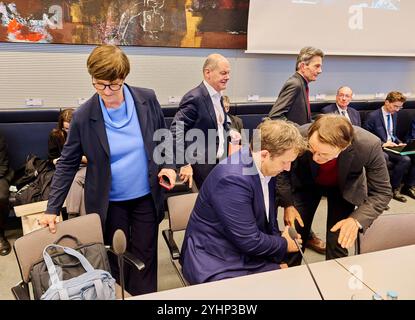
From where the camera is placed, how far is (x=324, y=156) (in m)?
1.64

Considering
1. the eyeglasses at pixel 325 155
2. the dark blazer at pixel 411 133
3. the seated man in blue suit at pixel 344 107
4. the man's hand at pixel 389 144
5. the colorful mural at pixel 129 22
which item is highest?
the colorful mural at pixel 129 22

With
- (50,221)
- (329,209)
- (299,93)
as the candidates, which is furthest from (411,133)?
(50,221)

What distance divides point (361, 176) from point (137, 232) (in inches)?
47.9

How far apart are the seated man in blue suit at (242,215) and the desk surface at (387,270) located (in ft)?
0.96

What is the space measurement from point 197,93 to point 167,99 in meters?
1.47

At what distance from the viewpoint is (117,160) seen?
1.66 meters

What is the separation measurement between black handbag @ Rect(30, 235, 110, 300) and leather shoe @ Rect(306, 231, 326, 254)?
1.90 m

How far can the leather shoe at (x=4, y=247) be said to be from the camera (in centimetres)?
273

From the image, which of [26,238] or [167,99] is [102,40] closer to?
[167,99]

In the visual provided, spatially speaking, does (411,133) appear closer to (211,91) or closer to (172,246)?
(211,91)

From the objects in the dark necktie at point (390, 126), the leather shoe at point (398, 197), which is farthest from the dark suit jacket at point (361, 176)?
the dark necktie at point (390, 126)

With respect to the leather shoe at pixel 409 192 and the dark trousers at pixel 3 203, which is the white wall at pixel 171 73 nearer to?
the dark trousers at pixel 3 203

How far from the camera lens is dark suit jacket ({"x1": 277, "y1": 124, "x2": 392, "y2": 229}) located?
1724mm
